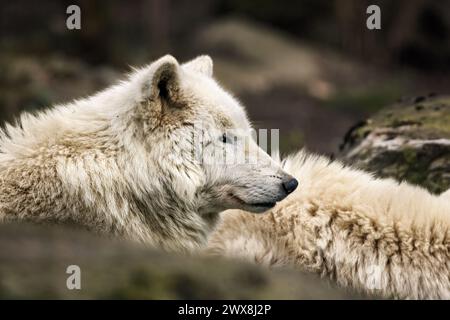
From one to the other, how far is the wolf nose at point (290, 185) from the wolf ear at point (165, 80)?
87 cm

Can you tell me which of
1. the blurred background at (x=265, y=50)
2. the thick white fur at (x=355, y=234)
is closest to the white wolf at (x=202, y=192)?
the thick white fur at (x=355, y=234)

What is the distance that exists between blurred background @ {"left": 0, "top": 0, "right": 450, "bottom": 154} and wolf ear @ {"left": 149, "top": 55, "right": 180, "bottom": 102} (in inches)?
369

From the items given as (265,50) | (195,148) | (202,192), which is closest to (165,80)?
(195,148)

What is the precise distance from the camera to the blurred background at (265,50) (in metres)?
16.6

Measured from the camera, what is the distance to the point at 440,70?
20672mm

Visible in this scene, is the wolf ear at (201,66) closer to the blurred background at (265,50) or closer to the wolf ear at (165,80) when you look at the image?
the wolf ear at (165,80)

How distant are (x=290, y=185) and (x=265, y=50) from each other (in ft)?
47.9

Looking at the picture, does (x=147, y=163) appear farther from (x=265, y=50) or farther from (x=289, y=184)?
(x=265, y=50)

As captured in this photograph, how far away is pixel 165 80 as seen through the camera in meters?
5.13

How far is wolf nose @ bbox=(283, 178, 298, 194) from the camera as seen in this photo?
5082 millimetres
